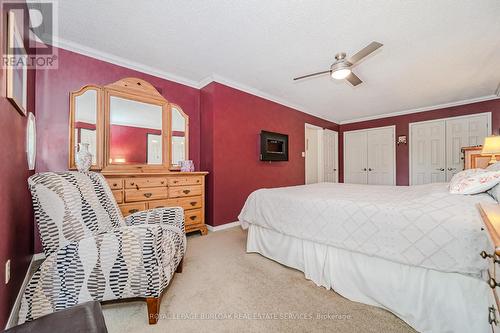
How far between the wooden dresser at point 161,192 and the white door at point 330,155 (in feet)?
13.2

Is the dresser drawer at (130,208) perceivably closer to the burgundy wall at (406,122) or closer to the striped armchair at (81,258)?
the striped armchair at (81,258)

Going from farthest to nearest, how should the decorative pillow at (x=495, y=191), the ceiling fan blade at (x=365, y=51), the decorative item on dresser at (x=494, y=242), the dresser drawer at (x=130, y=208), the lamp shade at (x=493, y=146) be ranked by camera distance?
the lamp shade at (x=493, y=146) < the dresser drawer at (x=130, y=208) < the ceiling fan blade at (x=365, y=51) < the decorative pillow at (x=495, y=191) < the decorative item on dresser at (x=494, y=242)

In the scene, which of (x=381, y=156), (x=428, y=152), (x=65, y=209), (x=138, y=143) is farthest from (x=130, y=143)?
(x=428, y=152)

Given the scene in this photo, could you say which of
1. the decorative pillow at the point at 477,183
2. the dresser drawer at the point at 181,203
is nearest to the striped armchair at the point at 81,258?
the dresser drawer at the point at 181,203

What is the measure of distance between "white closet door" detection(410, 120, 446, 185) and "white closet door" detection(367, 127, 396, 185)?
0.44m

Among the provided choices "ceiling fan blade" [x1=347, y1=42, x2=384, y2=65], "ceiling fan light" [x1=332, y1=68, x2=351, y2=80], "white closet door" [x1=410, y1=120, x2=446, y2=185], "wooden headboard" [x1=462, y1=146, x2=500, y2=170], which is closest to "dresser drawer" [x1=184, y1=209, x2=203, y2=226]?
"ceiling fan light" [x1=332, y1=68, x2=351, y2=80]

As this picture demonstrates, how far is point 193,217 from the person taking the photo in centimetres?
303

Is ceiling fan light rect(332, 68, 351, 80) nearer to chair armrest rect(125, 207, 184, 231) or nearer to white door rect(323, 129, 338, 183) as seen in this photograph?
chair armrest rect(125, 207, 184, 231)

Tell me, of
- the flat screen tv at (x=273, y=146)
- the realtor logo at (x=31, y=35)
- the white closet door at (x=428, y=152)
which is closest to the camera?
the realtor logo at (x=31, y=35)

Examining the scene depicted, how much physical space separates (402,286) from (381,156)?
5.11 meters

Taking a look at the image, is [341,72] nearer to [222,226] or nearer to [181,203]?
[181,203]

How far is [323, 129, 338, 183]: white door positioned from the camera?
5.88 m

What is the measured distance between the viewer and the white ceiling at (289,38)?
1.89m

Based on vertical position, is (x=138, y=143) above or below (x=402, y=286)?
above
